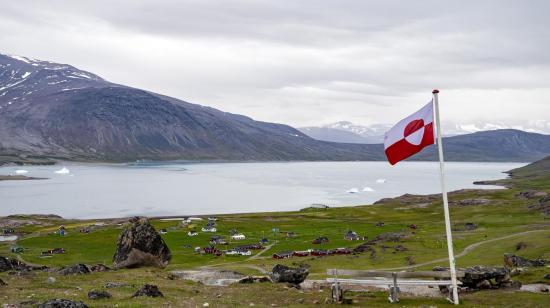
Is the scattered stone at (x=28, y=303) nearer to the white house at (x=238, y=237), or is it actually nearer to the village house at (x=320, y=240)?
the village house at (x=320, y=240)

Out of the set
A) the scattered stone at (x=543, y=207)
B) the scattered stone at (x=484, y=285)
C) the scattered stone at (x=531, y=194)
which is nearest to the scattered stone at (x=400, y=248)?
the scattered stone at (x=484, y=285)

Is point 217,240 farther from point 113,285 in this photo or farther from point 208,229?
point 113,285

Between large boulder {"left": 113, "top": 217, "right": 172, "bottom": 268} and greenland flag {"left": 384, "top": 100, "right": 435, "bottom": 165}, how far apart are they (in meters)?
26.6

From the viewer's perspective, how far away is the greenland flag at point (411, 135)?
876 inches

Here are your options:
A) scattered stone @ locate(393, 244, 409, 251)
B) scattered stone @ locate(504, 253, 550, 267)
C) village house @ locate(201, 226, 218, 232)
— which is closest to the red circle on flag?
scattered stone @ locate(504, 253, 550, 267)

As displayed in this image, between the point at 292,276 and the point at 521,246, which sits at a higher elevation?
the point at 292,276

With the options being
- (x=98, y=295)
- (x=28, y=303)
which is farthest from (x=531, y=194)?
(x=28, y=303)

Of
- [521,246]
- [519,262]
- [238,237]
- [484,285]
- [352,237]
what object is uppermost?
[484,285]

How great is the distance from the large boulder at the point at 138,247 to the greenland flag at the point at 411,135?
2662cm

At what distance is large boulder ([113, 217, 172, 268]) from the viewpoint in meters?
42.9

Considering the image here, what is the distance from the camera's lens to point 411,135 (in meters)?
22.8

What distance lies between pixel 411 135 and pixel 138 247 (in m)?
28.8

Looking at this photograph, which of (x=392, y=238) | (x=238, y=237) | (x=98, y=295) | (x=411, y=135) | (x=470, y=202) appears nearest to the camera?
(x=411, y=135)

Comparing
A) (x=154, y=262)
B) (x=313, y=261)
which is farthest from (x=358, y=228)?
(x=154, y=262)
